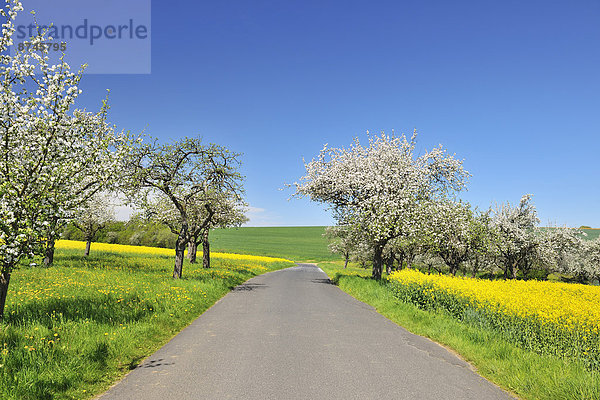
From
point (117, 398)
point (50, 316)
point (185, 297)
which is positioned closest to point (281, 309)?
point (185, 297)

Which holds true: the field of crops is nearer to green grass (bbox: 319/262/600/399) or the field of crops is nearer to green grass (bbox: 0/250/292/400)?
green grass (bbox: 319/262/600/399)

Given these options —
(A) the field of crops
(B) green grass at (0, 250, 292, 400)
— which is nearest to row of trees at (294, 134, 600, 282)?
(A) the field of crops

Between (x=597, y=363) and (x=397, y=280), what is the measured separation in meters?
10.8

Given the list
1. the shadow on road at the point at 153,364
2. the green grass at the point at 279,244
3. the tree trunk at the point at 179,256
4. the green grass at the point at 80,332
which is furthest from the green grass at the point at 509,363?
the green grass at the point at 279,244

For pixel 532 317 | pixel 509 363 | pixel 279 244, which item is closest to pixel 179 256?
pixel 532 317

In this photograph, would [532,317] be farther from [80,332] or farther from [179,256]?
[179,256]

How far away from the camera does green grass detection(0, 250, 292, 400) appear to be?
18.3ft

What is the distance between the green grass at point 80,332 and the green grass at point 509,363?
7129 millimetres

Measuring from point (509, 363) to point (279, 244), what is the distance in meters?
110

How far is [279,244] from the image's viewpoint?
116000 mm

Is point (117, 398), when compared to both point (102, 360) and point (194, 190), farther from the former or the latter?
point (194, 190)

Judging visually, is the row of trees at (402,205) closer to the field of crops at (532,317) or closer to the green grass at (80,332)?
the field of crops at (532,317)

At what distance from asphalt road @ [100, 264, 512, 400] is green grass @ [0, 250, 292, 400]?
1.76 feet

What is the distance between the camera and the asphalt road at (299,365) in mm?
5676
